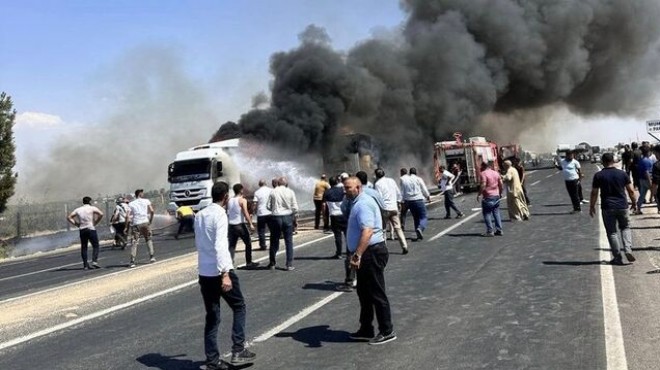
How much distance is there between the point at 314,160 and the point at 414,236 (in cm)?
1654

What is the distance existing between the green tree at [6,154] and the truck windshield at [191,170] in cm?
531

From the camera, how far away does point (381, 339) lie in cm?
522

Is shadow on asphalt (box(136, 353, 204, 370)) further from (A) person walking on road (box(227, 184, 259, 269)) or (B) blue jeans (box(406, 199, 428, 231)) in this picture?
(B) blue jeans (box(406, 199, 428, 231))

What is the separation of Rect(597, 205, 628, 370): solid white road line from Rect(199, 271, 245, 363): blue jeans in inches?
111

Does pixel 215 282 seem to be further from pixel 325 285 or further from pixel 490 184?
pixel 490 184

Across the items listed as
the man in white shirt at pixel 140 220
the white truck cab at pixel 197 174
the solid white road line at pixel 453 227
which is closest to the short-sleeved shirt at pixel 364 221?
the solid white road line at pixel 453 227

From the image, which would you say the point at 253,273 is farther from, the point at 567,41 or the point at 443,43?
the point at 567,41

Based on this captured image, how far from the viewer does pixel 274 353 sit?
5.11 meters

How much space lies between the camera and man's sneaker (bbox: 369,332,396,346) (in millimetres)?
5199

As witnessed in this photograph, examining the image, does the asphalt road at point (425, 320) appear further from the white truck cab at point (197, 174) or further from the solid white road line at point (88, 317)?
the white truck cab at point (197, 174)

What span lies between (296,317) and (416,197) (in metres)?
6.48

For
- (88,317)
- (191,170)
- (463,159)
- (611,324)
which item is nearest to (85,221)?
(88,317)

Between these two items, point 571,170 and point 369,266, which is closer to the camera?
point 369,266

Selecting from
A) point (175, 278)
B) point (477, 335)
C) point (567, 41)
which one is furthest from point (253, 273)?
point (567, 41)
